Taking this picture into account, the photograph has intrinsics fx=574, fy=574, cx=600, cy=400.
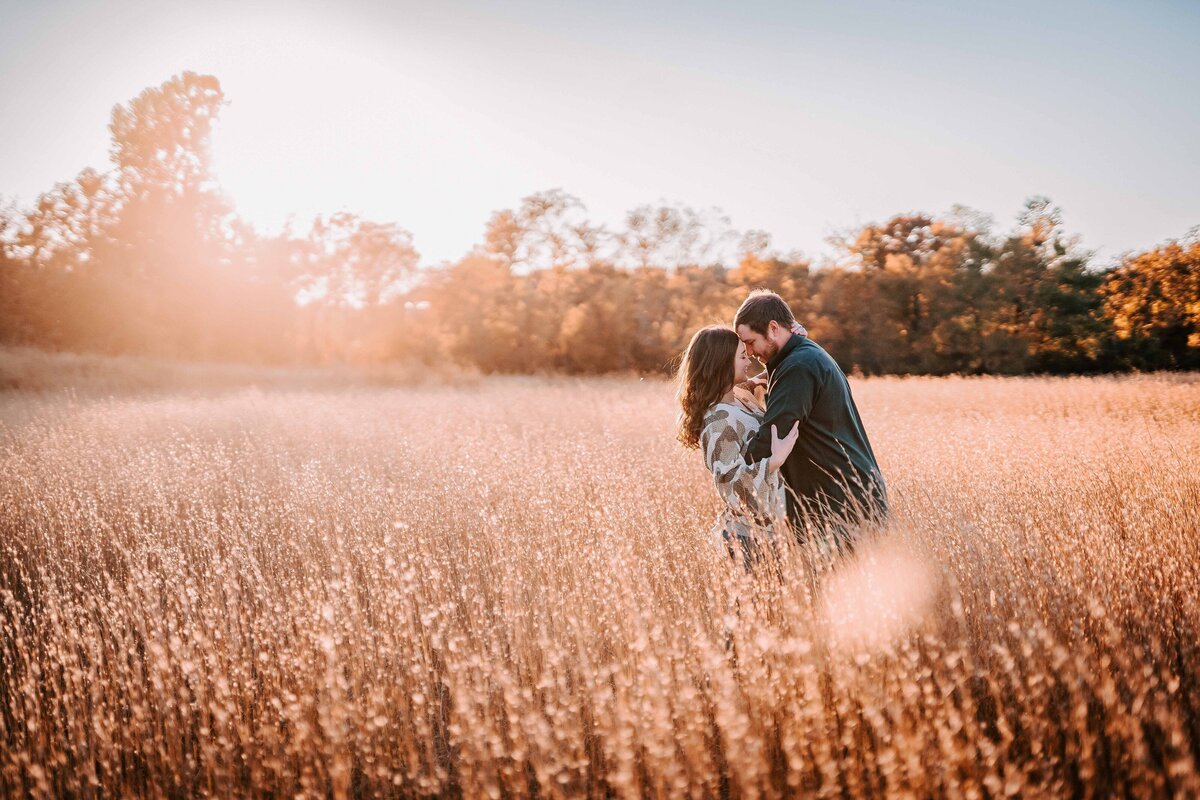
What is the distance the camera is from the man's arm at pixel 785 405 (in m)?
2.74

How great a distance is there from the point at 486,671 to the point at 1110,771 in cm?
192

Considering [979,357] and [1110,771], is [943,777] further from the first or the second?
[979,357]

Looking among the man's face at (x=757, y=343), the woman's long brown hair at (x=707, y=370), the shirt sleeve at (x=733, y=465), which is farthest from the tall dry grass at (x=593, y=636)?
the man's face at (x=757, y=343)

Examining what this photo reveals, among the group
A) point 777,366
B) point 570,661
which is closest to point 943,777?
point 570,661

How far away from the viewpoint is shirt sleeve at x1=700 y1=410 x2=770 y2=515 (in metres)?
2.89

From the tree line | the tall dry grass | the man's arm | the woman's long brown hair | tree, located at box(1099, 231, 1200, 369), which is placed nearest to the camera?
the tall dry grass

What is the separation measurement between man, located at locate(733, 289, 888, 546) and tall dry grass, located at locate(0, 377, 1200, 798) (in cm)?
28

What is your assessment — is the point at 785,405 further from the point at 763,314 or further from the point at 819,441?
the point at 763,314

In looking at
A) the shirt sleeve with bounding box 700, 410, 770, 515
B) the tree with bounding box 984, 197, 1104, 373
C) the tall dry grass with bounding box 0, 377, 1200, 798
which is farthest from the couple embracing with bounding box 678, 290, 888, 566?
the tree with bounding box 984, 197, 1104, 373

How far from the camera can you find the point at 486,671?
1.93 m

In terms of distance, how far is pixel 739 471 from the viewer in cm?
290

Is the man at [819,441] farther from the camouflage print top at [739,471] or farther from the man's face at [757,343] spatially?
the camouflage print top at [739,471]

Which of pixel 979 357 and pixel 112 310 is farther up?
pixel 112 310

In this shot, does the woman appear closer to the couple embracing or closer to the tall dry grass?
the couple embracing
